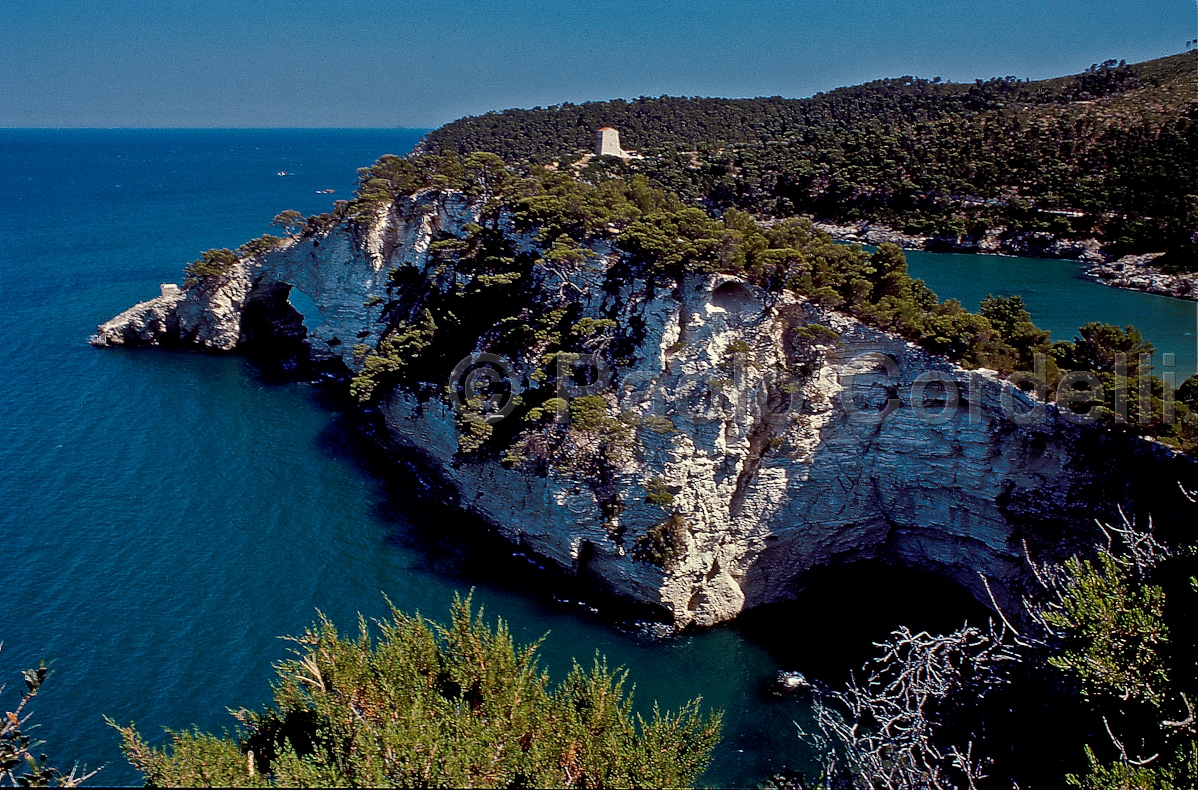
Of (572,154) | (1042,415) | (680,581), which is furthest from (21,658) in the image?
(572,154)

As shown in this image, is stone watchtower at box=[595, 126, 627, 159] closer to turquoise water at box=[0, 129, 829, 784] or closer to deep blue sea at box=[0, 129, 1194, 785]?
deep blue sea at box=[0, 129, 1194, 785]

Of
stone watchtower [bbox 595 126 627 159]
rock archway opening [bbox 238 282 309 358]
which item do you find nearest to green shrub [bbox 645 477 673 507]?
rock archway opening [bbox 238 282 309 358]

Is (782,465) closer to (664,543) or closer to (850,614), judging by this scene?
(664,543)

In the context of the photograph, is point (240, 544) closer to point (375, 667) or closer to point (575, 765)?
point (375, 667)

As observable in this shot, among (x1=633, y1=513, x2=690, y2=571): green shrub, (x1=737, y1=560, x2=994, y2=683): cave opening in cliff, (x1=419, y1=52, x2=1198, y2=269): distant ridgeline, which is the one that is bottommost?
(x1=737, y1=560, x2=994, y2=683): cave opening in cliff

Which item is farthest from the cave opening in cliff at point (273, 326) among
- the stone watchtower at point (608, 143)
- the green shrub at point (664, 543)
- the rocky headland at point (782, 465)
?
the stone watchtower at point (608, 143)

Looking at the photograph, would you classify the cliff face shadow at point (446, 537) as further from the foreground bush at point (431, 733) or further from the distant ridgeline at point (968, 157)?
the distant ridgeline at point (968, 157)
